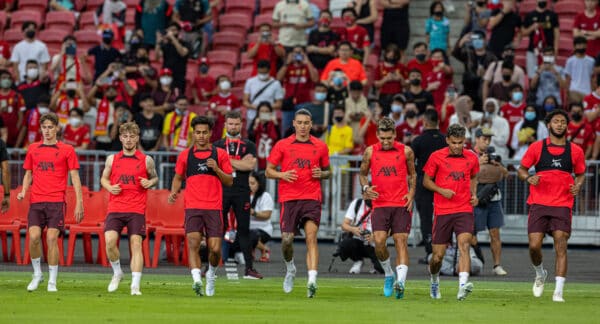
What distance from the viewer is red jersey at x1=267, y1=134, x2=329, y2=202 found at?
696 inches

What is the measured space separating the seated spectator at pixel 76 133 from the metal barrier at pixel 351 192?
1120 millimetres

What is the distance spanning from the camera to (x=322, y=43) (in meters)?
29.0

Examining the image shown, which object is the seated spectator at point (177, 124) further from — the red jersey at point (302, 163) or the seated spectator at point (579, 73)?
the red jersey at point (302, 163)

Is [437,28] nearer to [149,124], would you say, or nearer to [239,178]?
[149,124]

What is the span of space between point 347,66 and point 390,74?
33.9 inches

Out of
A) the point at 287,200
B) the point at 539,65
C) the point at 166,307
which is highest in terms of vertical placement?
the point at 539,65

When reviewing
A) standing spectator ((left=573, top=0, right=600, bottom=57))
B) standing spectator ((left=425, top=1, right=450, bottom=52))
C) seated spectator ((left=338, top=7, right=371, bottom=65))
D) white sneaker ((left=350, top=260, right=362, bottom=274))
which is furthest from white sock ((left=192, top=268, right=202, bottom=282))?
standing spectator ((left=573, top=0, right=600, bottom=57))

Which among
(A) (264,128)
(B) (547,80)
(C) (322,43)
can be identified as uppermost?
(C) (322,43)

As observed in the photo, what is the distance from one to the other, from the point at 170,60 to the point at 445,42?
A: 18.7 feet

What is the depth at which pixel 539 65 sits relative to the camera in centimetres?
2833

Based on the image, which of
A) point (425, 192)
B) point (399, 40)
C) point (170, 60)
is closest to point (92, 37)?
point (170, 60)

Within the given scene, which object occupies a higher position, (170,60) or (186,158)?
(170,60)

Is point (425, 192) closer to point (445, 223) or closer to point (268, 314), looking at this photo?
point (445, 223)

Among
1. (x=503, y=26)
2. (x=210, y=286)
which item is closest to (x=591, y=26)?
(x=503, y=26)
